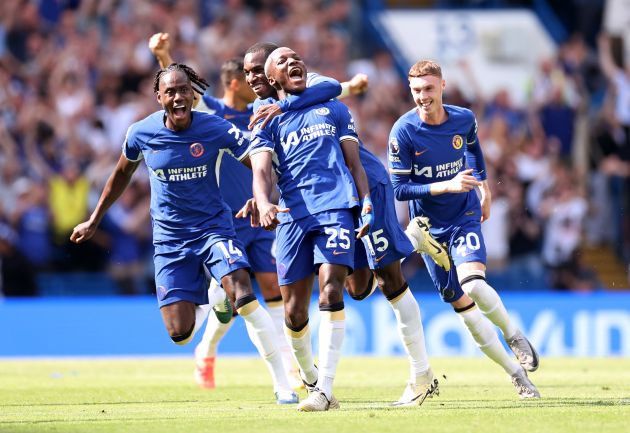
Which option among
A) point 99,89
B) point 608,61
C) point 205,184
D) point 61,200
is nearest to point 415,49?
point 608,61

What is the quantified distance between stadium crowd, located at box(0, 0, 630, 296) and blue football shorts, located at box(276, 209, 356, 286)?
10.3m

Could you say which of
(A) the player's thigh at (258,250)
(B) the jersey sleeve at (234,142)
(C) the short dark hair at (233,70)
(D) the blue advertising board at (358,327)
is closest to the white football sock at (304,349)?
(B) the jersey sleeve at (234,142)

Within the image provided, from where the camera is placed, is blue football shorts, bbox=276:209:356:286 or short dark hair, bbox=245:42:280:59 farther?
short dark hair, bbox=245:42:280:59

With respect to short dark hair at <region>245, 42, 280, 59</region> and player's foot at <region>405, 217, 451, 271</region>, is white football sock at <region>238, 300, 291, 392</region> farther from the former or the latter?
short dark hair at <region>245, 42, 280, 59</region>

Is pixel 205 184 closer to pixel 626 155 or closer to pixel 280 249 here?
pixel 280 249

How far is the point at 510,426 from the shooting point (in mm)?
8312

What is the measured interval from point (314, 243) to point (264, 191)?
1.78 ft

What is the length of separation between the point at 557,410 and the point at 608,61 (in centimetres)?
1457

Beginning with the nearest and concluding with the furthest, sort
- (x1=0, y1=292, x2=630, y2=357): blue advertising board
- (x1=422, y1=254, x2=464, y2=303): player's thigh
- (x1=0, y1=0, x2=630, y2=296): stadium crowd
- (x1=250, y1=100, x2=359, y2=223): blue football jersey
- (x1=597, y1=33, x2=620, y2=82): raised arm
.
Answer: (x1=250, y1=100, x2=359, y2=223): blue football jersey → (x1=422, y1=254, x2=464, y2=303): player's thigh → (x1=0, y1=292, x2=630, y2=357): blue advertising board → (x1=0, y1=0, x2=630, y2=296): stadium crowd → (x1=597, y1=33, x2=620, y2=82): raised arm

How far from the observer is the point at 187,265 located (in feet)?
34.6

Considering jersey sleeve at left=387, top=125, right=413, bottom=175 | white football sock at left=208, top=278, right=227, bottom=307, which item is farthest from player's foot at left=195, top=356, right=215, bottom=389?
jersey sleeve at left=387, top=125, right=413, bottom=175

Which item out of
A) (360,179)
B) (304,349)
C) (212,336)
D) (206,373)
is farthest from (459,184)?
(206,373)

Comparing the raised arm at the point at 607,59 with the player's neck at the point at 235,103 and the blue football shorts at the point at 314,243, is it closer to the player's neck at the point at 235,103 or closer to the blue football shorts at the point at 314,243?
the player's neck at the point at 235,103

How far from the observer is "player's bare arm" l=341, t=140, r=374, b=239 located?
9211mm
